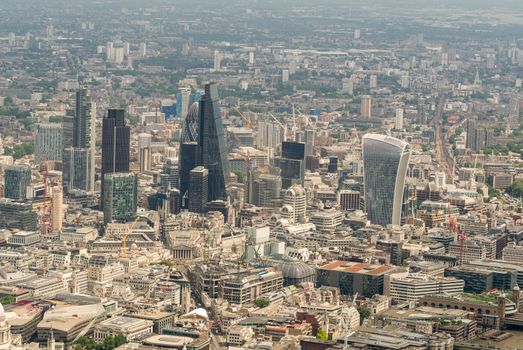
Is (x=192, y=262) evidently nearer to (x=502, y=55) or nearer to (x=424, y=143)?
(x=424, y=143)

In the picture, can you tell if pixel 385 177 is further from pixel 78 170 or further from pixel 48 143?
pixel 48 143

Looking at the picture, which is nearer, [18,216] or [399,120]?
[18,216]

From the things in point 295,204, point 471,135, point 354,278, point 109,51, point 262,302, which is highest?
point 109,51

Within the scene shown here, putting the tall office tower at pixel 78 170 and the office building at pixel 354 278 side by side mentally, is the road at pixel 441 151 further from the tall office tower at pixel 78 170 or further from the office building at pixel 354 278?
the office building at pixel 354 278

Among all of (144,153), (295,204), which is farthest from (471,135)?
(295,204)

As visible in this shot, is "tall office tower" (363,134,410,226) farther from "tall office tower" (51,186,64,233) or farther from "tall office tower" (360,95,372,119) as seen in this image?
"tall office tower" (360,95,372,119)

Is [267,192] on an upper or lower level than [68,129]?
lower

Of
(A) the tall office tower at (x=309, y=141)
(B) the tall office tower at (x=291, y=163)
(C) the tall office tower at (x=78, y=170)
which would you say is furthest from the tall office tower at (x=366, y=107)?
(C) the tall office tower at (x=78, y=170)
